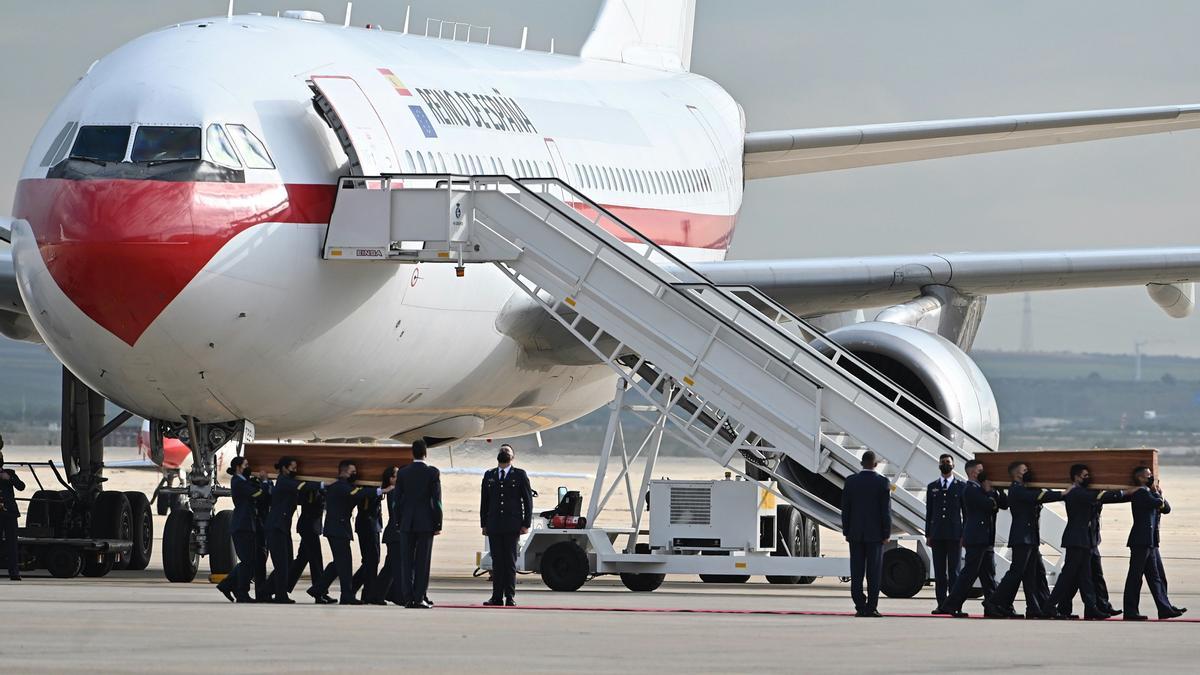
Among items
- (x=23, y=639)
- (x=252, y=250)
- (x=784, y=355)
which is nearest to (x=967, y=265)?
(x=784, y=355)

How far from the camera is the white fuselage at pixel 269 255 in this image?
1745 cm

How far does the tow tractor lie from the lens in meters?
21.3

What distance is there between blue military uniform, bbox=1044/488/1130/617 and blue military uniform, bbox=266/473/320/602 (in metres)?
5.62

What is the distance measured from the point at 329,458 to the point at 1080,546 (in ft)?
18.7

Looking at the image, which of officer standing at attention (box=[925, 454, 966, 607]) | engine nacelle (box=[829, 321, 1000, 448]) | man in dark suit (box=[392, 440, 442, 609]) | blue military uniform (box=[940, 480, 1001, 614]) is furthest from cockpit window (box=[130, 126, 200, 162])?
engine nacelle (box=[829, 321, 1000, 448])

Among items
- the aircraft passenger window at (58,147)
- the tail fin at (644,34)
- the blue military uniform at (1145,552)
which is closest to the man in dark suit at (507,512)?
the aircraft passenger window at (58,147)

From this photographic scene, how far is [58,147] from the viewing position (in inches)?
712

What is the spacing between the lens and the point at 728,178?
29500mm

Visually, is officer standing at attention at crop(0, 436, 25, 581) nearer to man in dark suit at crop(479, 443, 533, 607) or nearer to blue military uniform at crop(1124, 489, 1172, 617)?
man in dark suit at crop(479, 443, 533, 607)

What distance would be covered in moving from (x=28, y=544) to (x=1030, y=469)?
9291 mm

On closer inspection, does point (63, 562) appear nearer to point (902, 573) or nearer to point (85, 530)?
point (85, 530)

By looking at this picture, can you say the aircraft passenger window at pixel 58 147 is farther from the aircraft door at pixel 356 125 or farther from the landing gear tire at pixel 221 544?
the landing gear tire at pixel 221 544

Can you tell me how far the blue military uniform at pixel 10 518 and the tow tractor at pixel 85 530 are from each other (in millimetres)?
1317

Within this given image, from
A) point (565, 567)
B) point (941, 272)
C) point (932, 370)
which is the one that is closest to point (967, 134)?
point (941, 272)
